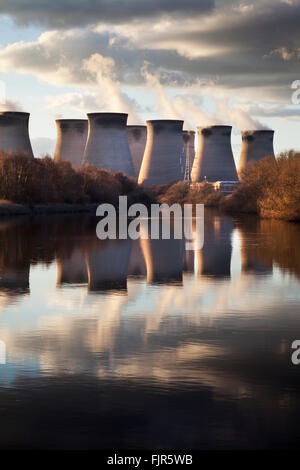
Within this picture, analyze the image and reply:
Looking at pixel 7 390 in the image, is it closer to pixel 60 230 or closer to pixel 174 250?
pixel 174 250

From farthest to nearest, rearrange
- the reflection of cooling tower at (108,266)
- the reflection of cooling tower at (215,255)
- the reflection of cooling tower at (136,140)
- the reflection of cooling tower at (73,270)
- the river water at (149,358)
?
the reflection of cooling tower at (136,140), the reflection of cooling tower at (215,255), the reflection of cooling tower at (73,270), the reflection of cooling tower at (108,266), the river water at (149,358)

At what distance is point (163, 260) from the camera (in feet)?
52.3

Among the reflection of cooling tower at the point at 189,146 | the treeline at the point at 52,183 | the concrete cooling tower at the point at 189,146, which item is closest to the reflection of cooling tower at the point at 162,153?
the treeline at the point at 52,183

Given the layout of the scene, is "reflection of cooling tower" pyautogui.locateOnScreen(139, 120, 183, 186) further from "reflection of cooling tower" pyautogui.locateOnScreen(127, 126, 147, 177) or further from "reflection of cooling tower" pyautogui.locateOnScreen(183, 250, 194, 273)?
"reflection of cooling tower" pyautogui.locateOnScreen(183, 250, 194, 273)

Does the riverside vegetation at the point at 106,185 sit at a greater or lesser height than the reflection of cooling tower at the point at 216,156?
lesser

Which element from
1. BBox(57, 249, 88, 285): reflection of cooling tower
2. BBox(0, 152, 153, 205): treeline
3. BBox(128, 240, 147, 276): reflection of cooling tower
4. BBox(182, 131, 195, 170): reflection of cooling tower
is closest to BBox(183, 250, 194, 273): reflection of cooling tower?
BBox(128, 240, 147, 276): reflection of cooling tower

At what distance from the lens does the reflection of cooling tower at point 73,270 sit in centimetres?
1260

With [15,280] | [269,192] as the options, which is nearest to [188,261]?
[15,280]

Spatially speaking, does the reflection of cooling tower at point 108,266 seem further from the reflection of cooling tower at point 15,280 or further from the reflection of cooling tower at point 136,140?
the reflection of cooling tower at point 136,140

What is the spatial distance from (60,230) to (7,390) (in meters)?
21.1

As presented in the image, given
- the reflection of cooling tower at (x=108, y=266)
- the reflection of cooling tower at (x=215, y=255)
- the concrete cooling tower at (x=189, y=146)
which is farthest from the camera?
the concrete cooling tower at (x=189, y=146)

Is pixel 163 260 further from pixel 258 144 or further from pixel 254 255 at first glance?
pixel 258 144

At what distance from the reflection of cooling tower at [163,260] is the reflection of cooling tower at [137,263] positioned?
Answer: 0.31 ft

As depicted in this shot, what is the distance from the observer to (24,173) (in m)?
40.1
